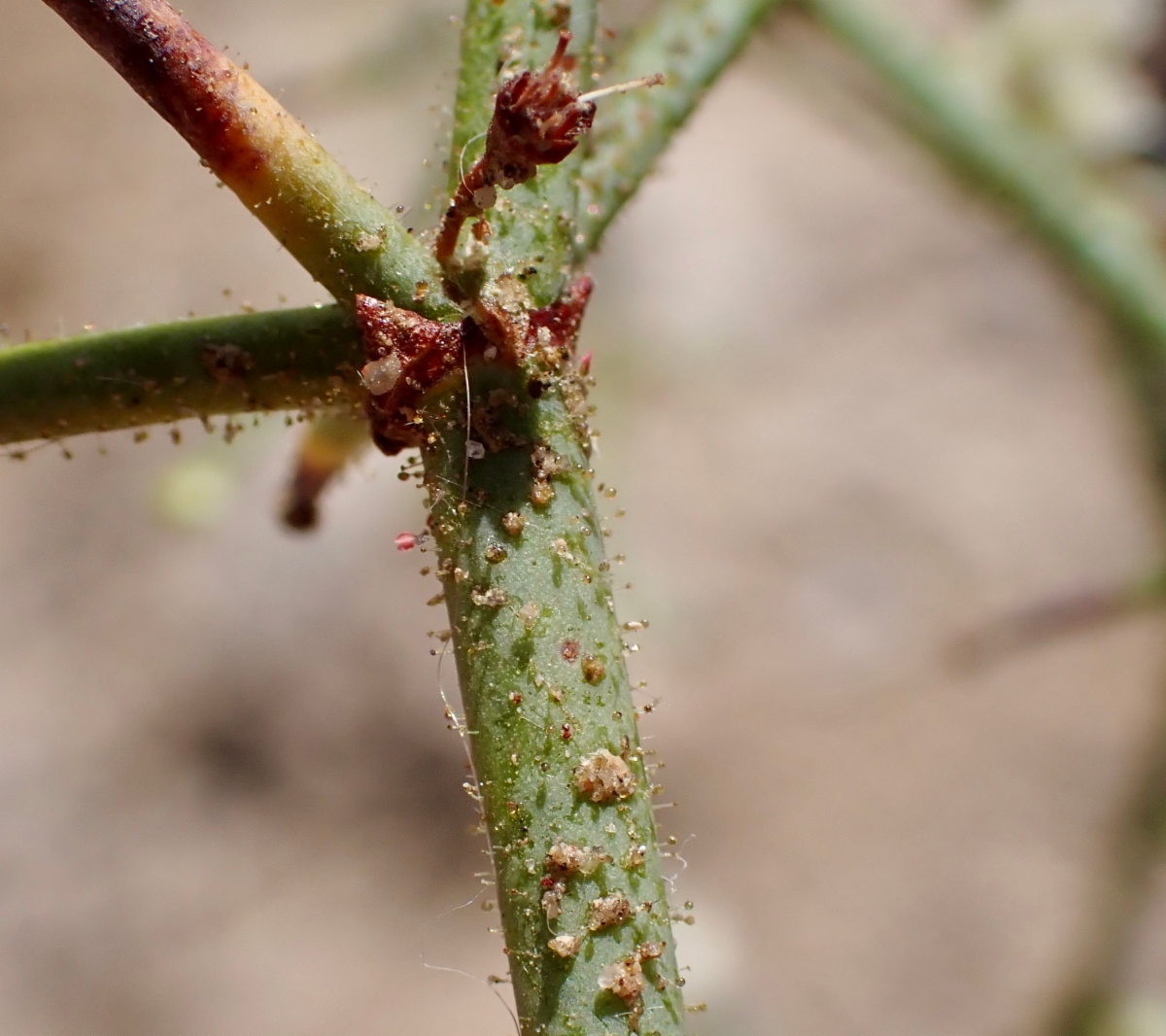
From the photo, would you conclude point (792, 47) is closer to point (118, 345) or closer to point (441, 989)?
point (118, 345)

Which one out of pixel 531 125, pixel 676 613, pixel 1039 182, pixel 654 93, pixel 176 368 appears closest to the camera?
pixel 531 125

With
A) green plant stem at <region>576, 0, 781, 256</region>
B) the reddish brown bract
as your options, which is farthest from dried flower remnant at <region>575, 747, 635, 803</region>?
green plant stem at <region>576, 0, 781, 256</region>

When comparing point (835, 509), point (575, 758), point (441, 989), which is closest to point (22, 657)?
point (441, 989)

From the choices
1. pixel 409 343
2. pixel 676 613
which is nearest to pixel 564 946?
pixel 409 343

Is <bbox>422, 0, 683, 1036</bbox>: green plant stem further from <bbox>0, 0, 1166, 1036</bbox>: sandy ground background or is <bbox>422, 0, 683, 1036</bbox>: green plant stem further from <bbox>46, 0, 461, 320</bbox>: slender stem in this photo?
<bbox>0, 0, 1166, 1036</bbox>: sandy ground background

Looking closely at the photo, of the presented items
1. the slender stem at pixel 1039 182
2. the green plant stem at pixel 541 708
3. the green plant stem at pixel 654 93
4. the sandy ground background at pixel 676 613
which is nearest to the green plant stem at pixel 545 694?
the green plant stem at pixel 541 708

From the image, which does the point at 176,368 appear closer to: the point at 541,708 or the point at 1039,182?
the point at 541,708
